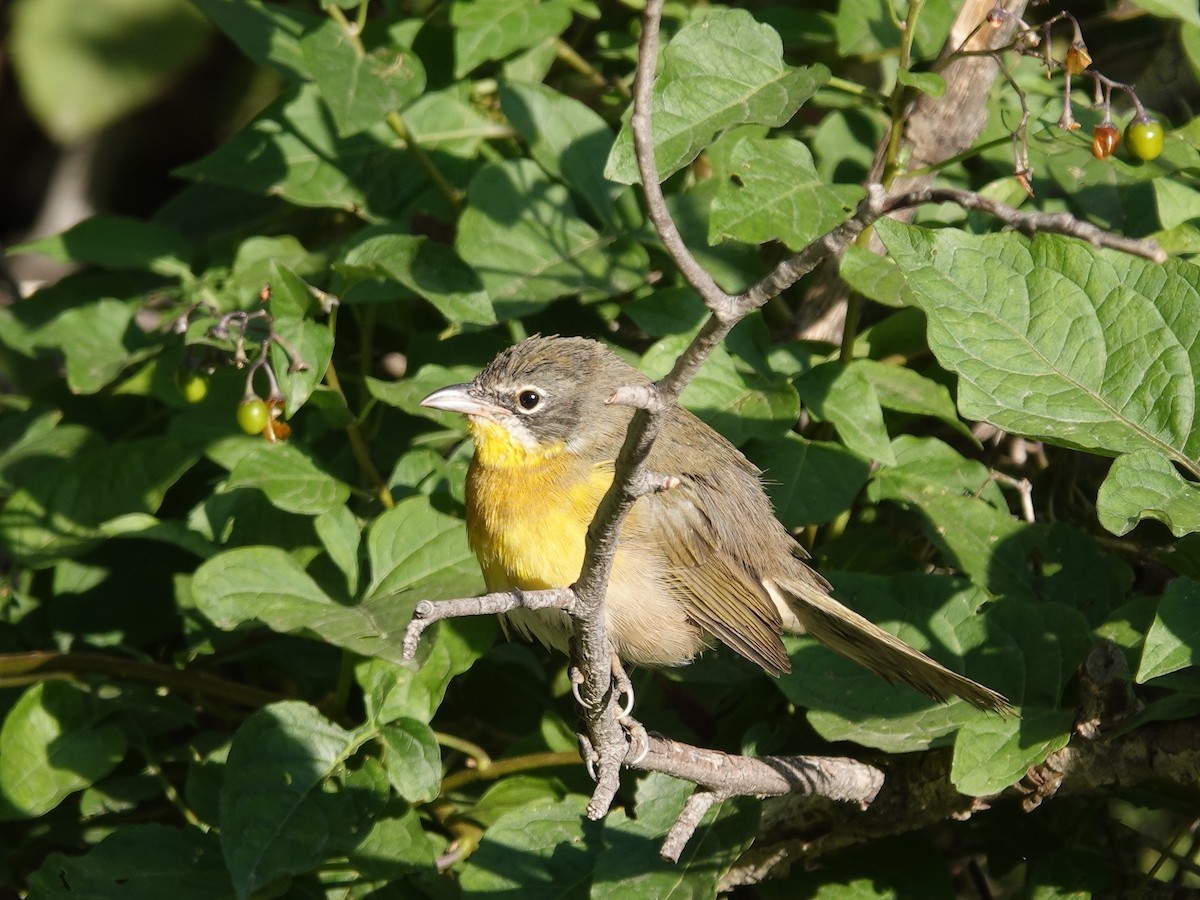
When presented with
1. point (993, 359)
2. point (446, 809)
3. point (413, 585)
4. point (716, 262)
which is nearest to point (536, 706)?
point (446, 809)

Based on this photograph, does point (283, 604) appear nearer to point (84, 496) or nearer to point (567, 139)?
point (84, 496)

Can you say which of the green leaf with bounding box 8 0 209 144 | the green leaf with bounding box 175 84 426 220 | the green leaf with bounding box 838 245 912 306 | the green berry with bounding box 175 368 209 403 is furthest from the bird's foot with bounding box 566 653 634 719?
the green leaf with bounding box 8 0 209 144

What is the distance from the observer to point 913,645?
9.75ft

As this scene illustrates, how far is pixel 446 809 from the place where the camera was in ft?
11.1

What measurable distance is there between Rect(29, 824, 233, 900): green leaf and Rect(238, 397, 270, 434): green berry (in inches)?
38.0

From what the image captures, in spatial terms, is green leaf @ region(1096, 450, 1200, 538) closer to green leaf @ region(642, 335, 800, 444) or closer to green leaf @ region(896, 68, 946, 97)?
green leaf @ region(642, 335, 800, 444)

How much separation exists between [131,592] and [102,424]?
0.66 metres

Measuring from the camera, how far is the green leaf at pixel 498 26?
3.59 meters

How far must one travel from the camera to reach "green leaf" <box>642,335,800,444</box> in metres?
3.20

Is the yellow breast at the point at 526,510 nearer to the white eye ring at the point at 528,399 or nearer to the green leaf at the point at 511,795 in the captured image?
the white eye ring at the point at 528,399

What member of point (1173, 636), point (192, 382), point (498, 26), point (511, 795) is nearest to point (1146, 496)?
point (1173, 636)

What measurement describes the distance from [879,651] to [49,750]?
2034 mm

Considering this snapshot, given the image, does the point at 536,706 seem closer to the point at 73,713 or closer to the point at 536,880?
the point at 536,880

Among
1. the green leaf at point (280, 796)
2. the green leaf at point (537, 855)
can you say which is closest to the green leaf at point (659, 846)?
the green leaf at point (537, 855)
